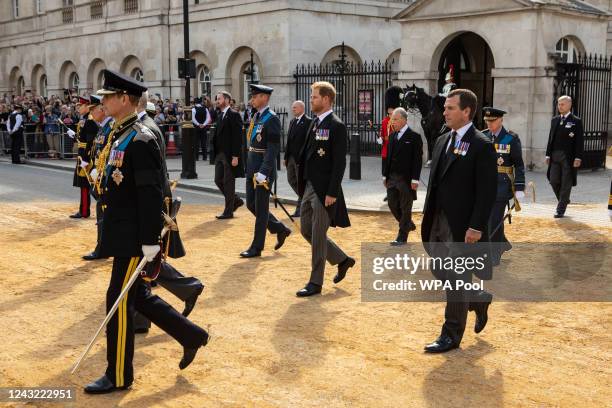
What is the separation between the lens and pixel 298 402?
484 centimetres

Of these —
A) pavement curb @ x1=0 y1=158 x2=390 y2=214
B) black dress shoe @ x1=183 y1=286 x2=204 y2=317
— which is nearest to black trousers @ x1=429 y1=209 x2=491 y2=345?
black dress shoe @ x1=183 y1=286 x2=204 y2=317

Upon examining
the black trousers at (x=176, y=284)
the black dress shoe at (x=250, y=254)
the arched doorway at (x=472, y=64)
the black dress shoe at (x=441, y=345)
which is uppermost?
the arched doorway at (x=472, y=64)

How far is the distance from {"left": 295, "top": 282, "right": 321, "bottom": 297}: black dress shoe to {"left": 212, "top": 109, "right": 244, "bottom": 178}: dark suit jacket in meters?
4.45

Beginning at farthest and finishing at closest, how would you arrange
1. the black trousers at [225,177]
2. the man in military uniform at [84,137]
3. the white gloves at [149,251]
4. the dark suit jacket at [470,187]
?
the black trousers at [225,177]
the man in military uniform at [84,137]
the dark suit jacket at [470,187]
the white gloves at [149,251]

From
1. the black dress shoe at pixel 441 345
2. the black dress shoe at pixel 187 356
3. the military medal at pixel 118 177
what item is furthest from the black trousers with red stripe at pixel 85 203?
the black dress shoe at pixel 441 345

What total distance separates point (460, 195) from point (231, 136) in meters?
6.27

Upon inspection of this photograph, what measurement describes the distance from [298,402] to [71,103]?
23.1 meters

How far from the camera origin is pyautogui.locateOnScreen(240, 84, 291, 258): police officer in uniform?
29.9 feet

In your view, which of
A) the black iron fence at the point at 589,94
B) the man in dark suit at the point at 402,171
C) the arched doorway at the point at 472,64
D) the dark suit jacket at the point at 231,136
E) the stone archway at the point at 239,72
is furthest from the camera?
the stone archway at the point at 239,72

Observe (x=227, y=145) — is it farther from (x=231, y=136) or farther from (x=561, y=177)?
(x=561, y=177)

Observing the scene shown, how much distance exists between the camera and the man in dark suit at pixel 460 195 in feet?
18.8

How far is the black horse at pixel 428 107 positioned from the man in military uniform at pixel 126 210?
45.2 ft

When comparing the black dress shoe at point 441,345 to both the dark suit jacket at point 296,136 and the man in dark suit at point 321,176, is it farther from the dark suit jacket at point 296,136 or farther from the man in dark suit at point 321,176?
the dark suit jacket at point 296,136

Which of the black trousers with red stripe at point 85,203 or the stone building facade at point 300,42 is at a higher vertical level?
the stone building facade at point 300,42
